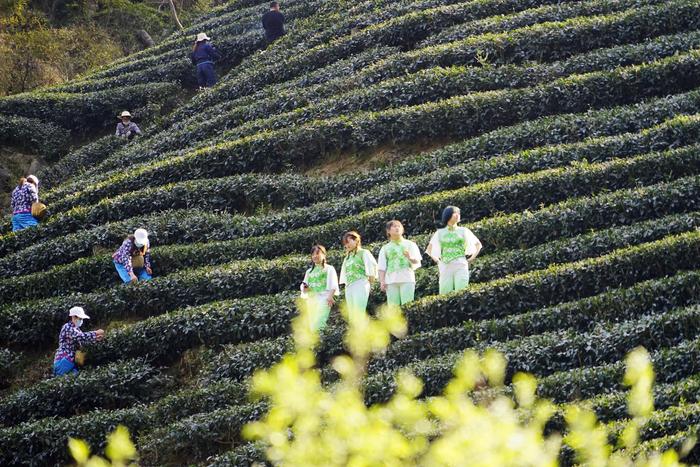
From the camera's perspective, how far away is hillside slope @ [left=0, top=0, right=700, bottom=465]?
1659 centimetres

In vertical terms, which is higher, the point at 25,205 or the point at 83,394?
the point at 25,205

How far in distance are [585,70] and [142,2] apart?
89.5 feet

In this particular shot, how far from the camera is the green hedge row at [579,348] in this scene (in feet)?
50.5

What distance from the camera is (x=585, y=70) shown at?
86.9 ft

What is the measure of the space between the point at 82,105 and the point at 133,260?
14.1 m

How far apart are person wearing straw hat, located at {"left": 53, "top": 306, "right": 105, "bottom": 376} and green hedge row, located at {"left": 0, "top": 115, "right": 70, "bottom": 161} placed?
14710 millimetres

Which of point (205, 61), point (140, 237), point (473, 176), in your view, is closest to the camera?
point (140, 237)

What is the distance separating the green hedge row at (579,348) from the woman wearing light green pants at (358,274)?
155 cm

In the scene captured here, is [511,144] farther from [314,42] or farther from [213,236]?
[314,42]

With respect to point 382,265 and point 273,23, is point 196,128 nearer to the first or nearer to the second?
point 273,23

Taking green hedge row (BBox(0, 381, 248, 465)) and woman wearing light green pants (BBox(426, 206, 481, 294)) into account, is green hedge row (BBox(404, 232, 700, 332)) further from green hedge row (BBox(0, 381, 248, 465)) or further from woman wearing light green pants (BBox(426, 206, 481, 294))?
green hedge row (BBox(0, 381, 248, 465))

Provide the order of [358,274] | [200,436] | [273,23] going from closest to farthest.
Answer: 1. [200,436]
2. [358,274]
3. [273,23]

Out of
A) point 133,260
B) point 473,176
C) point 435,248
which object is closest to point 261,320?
point 435,248

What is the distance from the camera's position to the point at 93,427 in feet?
58.2
